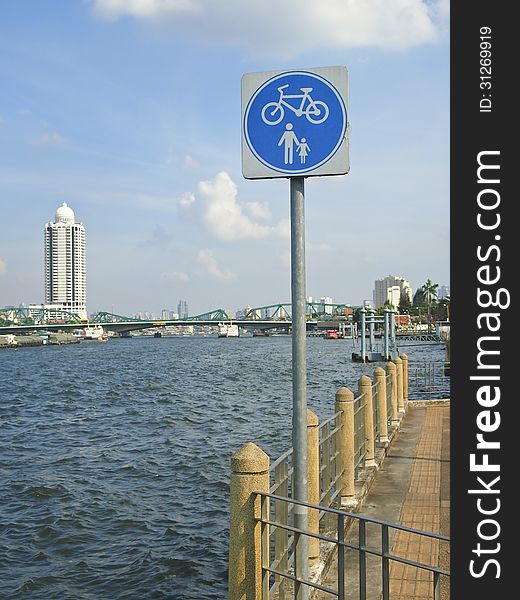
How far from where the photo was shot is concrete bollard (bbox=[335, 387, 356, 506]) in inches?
337

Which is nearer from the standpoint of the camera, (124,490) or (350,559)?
(350,559)

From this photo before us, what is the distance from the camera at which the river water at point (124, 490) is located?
1008 centimetres

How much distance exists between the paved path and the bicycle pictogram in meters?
3.96

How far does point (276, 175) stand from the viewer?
4.00 m

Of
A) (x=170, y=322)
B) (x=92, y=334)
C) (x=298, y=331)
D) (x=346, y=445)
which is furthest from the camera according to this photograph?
(x=92, y=334)

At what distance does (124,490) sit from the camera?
14.8m

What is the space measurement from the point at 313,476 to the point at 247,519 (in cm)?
232

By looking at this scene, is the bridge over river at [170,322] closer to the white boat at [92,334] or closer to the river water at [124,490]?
the white boat at [92,334]

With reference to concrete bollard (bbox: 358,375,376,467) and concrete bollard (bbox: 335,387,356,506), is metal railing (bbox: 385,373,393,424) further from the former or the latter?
concrete bollard (bbox: 335,387,356,506)

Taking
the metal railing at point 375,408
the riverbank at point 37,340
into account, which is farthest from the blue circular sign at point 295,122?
the riverbank at point 37,340

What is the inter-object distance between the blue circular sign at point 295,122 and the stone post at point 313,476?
9.76 ft

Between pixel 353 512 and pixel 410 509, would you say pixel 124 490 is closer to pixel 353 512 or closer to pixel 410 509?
pixel 353 512

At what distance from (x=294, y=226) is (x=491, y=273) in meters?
1.98

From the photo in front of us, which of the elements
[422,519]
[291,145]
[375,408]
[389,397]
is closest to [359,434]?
[422,519]
